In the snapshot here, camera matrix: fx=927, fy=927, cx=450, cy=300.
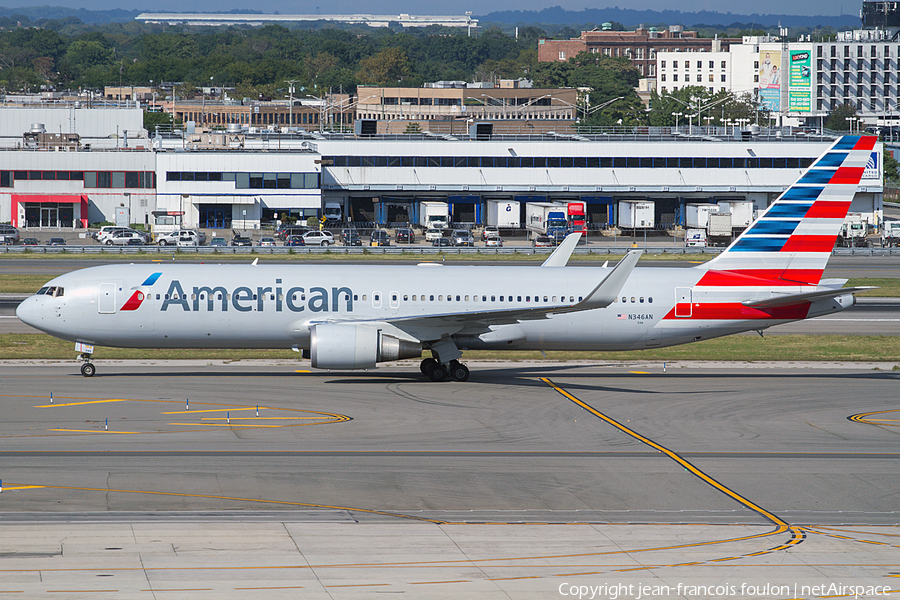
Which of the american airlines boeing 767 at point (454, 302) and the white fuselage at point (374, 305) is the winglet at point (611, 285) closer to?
the american airlines boeing 767 at point (454, 302)

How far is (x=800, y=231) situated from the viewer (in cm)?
3903

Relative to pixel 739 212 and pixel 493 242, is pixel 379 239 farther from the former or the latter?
pixel 739 212

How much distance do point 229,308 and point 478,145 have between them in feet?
295

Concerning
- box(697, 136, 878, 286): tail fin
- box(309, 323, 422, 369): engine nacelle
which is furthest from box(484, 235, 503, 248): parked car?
box(309, 323, 422, 369): engine nacelle

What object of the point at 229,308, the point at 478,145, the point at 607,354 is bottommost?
the point at 607,354

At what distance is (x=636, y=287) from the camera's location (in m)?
39.1

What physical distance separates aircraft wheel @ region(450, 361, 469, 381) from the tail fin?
421 inches

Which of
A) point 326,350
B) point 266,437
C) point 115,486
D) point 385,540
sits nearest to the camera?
point 385,540

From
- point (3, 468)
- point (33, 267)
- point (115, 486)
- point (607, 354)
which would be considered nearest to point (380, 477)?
point (115, 486)

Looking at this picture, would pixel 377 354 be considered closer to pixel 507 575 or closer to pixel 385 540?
pixel 385 540

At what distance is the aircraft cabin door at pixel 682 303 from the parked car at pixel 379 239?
6469 centimetres

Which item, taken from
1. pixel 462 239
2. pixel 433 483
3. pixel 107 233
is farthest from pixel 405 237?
pixel 433 483

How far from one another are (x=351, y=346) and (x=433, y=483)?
1146 centimetres

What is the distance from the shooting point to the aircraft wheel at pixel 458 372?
38.3 m
